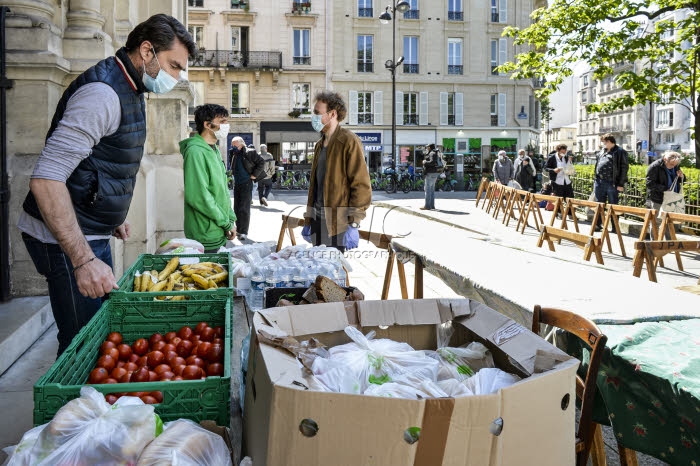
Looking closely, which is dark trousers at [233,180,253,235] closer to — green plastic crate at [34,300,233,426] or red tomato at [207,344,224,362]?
green plastic crate at [34,300,233,426]

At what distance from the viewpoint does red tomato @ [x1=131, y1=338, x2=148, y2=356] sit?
2.65 metres

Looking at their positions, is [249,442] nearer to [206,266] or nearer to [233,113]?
[206,266]

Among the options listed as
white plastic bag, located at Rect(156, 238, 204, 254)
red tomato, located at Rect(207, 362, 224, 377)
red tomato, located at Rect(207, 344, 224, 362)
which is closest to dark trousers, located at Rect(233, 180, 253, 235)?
white plastic bag, located at Rect(156, 238, 204, 254)

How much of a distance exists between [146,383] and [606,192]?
1272 centimetres

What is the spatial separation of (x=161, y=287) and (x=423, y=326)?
1.71 metres

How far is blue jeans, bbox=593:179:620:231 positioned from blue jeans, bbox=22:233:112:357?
12.1 metres

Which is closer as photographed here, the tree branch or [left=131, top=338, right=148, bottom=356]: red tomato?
[left=131, top=338, right=148, bottom=356]: red tomato

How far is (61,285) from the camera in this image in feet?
8.94

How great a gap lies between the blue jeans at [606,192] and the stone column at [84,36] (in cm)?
1047

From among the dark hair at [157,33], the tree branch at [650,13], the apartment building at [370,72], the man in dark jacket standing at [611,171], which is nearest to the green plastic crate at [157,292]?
the dark hair at [157,33]

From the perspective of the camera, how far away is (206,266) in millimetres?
3770

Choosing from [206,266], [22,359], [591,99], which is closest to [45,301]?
[22,359]

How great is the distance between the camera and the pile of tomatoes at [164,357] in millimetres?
2314

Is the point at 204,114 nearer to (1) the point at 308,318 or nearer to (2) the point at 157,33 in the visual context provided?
(2) the point at 157,33
